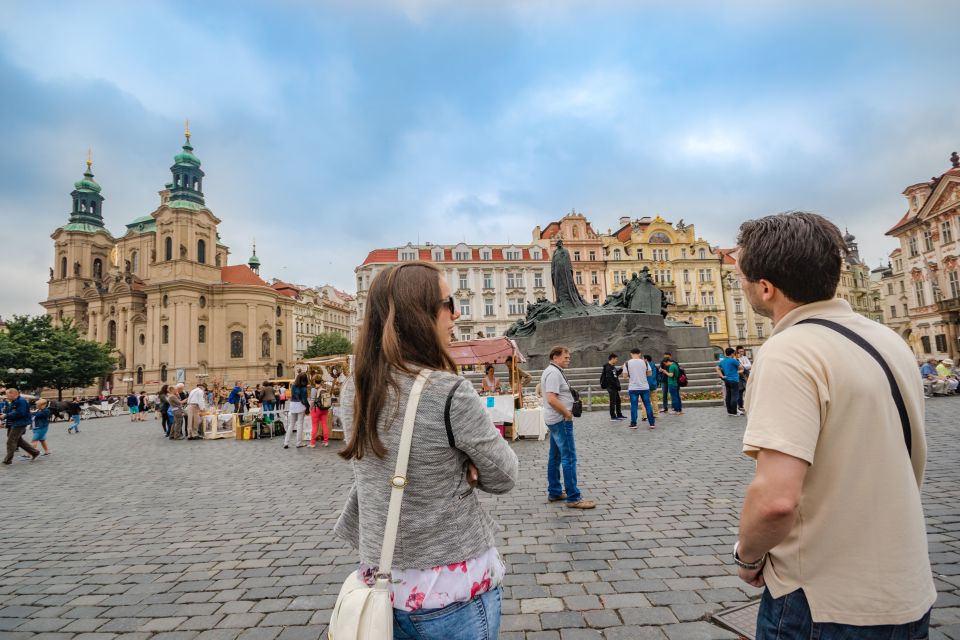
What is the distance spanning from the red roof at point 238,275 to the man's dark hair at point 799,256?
2837 inches

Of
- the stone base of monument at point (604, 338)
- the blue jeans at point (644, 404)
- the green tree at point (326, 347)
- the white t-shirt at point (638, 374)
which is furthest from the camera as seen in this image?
the green tree at point (326, 347)

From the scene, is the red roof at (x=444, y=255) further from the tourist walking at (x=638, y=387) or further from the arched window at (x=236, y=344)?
the tourist walking at (x=638, y=387)

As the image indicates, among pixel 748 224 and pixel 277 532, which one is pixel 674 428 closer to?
pixel 277 532

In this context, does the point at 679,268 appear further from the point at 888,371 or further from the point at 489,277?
the point at 888,371

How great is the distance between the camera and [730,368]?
12625 mm

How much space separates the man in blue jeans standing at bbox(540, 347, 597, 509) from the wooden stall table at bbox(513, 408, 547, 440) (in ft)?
17.9

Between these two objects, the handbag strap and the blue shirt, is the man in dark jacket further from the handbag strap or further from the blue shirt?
the blue shirt

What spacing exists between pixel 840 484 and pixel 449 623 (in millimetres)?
1135

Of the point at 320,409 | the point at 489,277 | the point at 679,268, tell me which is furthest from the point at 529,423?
the point at 679,268

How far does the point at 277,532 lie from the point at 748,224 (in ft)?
16.9

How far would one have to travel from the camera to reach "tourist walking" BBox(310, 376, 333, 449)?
487 inches

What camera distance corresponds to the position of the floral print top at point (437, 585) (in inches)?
59.1

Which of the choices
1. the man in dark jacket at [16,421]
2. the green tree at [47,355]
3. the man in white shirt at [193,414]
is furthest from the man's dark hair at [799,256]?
the green tree at [47,355]

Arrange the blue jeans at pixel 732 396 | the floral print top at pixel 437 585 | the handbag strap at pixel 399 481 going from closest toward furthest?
the handbag strap at pixel 399 481 < the floral print top at pixel 437 585 < the blue jeans at pixel 732 396
